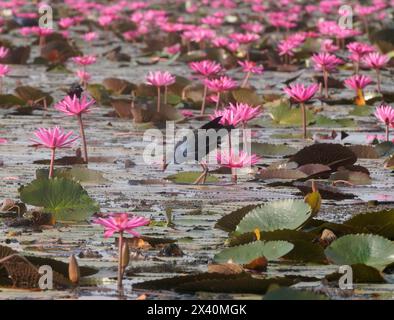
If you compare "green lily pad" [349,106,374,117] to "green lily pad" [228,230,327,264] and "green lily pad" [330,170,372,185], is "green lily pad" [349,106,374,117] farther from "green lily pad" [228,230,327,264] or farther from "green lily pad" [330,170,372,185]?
"green lily pad" [228,230,327,264]

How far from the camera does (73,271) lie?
3.27m

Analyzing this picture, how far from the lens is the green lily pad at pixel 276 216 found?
12.8 ft

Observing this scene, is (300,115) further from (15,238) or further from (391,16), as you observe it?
(391,16)

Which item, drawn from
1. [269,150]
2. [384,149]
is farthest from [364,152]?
[269,150]

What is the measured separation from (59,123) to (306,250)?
3905 millimetres

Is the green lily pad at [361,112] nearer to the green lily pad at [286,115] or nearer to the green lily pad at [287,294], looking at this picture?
the green lily pad at [286,115]

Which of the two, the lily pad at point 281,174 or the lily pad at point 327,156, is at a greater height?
the lily pad at point 327,156

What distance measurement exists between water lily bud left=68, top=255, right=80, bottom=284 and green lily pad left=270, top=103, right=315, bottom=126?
4.22m

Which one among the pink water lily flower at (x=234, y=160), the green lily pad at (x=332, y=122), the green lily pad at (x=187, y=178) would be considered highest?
the green lily pad at (x=332, y=122)

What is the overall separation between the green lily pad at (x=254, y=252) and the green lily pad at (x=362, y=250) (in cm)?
Result: 16

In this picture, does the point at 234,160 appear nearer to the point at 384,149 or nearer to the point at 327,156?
the point at 327,156

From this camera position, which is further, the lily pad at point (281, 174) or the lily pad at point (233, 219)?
the lily pad at point (281, 174)

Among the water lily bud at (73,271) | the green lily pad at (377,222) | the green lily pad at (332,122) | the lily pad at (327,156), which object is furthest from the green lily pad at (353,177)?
the water lily bud at (73,271)
